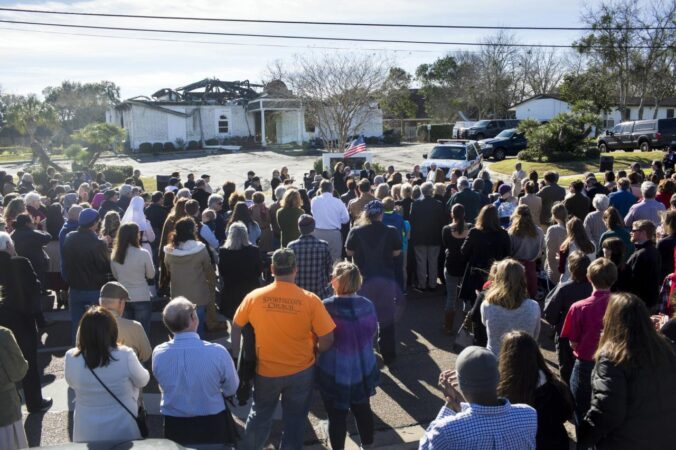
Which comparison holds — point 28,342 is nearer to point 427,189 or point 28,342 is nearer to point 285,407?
point 285,407

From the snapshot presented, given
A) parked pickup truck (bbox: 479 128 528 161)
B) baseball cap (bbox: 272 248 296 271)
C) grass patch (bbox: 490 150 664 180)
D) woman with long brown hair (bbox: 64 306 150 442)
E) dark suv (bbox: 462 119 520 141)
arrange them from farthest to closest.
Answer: dark suv (bbox: 462 119 520 141) → parked pickup truck (bbox: 479 128 528 161) → grass patch (bbox: 490 150 664 180) → baseball cap (bbox: 272 248 296 271) → woman with long brown hair (bbox: 64 306 150 442)

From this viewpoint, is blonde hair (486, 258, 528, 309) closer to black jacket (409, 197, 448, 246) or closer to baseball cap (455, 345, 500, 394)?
baseball cap (455, 345, 500, 394)

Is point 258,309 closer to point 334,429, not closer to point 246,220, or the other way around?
point 334,429

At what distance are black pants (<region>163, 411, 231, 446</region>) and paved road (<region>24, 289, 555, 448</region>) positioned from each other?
4.77ft

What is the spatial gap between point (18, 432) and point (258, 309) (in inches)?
76.3

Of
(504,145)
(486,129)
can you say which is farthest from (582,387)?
(486,129)

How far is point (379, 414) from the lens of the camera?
→ 6.22m

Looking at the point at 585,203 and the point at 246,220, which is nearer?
the point at 246,220

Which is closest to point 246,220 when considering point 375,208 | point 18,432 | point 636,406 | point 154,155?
point 375,208

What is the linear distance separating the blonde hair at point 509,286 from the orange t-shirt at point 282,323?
1.39m

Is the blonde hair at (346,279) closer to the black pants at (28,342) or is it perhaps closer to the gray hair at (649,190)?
the black pants at (28,342)

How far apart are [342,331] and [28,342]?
323 centimetres

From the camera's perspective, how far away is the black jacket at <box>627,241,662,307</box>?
6633mm

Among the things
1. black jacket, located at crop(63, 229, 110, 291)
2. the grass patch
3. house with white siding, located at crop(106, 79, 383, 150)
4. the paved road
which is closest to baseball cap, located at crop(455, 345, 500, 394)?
the paved road
